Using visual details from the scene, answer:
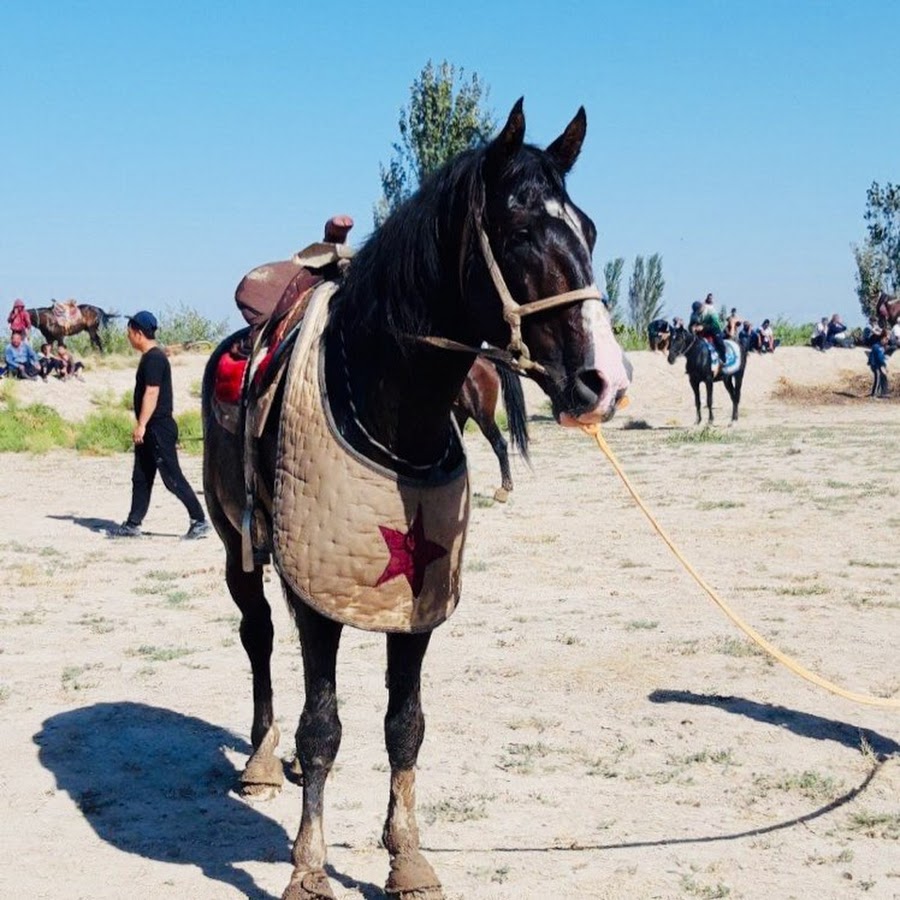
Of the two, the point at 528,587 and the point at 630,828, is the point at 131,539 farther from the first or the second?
the point at 630,828

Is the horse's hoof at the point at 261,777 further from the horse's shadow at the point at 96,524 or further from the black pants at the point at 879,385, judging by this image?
the black pants at the point at 879,385

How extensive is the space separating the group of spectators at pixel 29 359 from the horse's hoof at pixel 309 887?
20.7 m

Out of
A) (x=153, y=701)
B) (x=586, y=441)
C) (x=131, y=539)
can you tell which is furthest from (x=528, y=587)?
(x=586, y=441)

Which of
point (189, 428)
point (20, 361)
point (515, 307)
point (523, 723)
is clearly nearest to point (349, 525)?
point (515, 307)

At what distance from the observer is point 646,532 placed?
10.7 meters

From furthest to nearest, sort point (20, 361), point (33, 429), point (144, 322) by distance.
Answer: point (20, 361) → point (33, 429) → point (144, 322)

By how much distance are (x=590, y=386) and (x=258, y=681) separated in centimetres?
250

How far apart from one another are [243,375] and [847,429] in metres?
18.4

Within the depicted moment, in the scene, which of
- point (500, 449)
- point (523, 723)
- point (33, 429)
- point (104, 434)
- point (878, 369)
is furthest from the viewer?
point (878, 369)

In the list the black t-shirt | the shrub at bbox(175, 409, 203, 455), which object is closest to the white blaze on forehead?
the black t-shirt

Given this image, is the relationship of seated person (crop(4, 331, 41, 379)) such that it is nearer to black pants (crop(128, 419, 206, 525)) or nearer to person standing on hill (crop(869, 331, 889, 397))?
black pants (crop(128, 419, 206, 525))

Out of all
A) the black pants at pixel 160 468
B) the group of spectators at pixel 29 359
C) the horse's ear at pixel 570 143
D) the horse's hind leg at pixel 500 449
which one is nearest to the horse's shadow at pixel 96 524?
the black pants at pixel 160 468

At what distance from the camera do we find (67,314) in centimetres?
2706

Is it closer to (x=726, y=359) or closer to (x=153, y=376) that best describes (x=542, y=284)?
(x=153, y=376)
